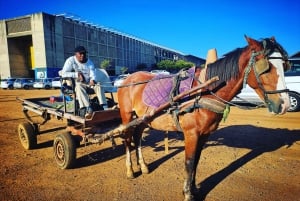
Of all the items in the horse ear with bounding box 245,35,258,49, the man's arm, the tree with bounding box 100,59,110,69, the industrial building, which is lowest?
the man's arm

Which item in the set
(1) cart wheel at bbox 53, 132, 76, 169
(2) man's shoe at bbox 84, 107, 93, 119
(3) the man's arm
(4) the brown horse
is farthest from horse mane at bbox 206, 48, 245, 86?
(3) the man's arm

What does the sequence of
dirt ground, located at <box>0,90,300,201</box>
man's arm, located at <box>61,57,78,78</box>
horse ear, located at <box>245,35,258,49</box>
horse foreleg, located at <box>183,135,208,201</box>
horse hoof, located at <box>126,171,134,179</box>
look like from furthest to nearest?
man's arm, located at <box>61,57,78,78</box> < horse hoof, located at <box>126,171,134,179</box> < dirt ground, located at <box>0,90,300,201</box> < horse foreleg, located at <box>183,135,208,201</box> < horse ear, located at <box>245,35,258,49</box>

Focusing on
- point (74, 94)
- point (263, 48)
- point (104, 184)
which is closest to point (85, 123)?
point (74, 94)

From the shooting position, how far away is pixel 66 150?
4938 mm

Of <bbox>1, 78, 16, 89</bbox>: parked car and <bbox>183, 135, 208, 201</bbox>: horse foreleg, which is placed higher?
<bbox>1, 78, 16, 89</bbox>: parked car

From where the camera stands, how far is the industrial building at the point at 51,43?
1845 inches

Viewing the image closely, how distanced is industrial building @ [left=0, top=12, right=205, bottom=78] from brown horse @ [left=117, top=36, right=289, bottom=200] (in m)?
48.1

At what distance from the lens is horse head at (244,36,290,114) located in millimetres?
3059

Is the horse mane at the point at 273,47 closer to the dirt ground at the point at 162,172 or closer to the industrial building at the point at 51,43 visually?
the dirt ground at the point at 162,172

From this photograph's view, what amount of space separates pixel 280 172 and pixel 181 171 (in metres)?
1.97

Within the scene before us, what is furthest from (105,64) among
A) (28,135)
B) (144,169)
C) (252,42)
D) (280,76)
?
(280,76)

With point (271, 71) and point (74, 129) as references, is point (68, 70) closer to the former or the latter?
point (74, 129)

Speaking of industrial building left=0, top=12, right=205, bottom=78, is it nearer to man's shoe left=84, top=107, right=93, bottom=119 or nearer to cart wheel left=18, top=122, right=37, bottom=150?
cart wheel left=18, top=122, right=37, bottom=150

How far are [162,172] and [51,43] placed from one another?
48.5m
